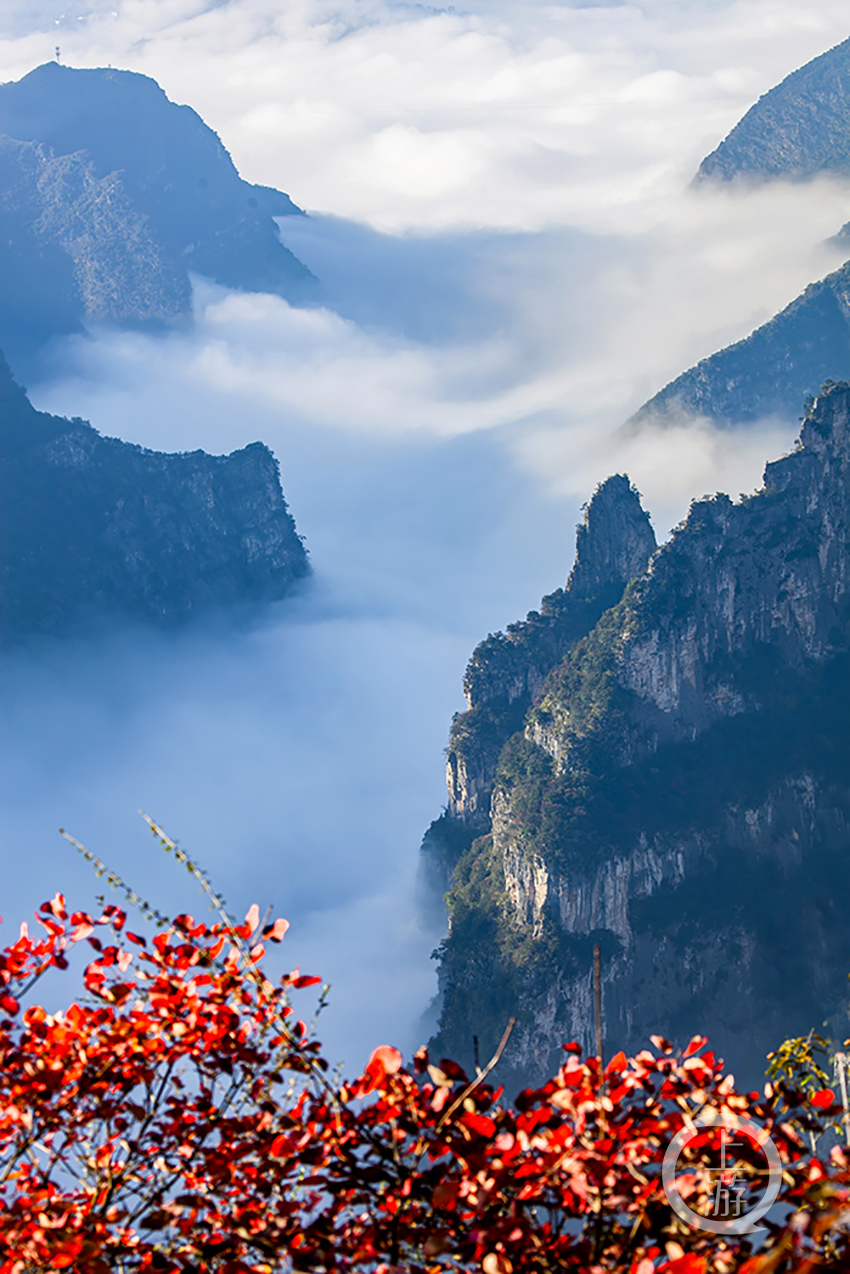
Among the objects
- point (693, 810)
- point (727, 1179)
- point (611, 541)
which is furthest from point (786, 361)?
point (727, 1179)

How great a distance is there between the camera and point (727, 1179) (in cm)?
853

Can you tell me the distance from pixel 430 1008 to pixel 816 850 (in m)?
41.8

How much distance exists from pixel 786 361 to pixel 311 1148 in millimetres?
197797

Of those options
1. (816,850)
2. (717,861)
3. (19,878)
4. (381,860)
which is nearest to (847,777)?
(816,850)

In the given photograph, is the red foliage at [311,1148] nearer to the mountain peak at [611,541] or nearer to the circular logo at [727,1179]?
the circular logo at [727,1179]

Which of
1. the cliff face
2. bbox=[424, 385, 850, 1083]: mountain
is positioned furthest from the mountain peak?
bbox=[424, 385, 850, 1083]: mountain

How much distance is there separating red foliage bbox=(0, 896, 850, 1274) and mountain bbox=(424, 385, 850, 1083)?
257 ft

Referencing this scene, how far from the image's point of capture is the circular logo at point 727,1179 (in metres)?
7.95

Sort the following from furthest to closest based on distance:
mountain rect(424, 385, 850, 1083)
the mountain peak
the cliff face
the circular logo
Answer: the mountain peak → the cliff face → mountain rect(424, 385, 850, 1083) → the circular logo

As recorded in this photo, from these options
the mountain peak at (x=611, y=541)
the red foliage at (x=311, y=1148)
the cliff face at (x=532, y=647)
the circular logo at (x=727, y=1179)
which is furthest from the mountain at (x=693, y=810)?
the circular logo at (x=727, y=1179)

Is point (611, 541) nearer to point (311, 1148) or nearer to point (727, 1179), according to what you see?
point (727, 1179)

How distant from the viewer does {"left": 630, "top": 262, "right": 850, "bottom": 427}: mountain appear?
184000mm

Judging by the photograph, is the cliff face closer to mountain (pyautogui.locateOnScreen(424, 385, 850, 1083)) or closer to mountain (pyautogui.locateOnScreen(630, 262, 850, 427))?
mountain (pyautogui.locateOnScreen(424, 385, 850, 1083))

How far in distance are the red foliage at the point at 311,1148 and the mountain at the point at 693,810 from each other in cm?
7846
